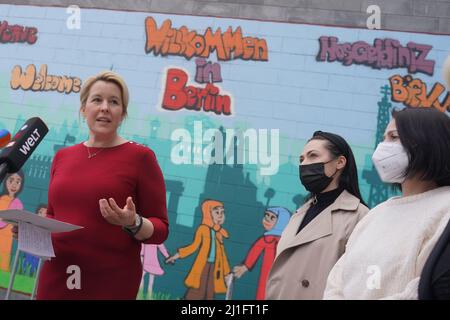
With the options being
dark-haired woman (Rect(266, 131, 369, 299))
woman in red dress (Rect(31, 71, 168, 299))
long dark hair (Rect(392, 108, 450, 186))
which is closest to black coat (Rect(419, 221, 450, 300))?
long dark hair (Rect(392, 108, 450, 186))

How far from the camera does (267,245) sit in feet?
14.1

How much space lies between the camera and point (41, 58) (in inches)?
196

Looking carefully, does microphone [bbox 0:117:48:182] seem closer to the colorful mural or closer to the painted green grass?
the colorful mural

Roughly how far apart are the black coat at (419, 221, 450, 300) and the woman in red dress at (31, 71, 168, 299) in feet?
3.17

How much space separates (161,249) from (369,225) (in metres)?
3.08

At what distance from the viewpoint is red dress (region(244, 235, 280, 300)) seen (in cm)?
423

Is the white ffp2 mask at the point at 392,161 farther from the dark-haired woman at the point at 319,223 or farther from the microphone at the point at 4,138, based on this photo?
the microphone at the point at 4,138

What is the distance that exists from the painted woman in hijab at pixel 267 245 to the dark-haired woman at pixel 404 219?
2.70 meters

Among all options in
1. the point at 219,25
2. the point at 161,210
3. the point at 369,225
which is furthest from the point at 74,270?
the point at 219,25

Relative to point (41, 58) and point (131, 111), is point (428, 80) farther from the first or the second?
point (41, 58)


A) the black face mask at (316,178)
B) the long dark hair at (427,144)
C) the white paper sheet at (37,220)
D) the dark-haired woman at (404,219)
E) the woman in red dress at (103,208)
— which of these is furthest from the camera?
the black face mask at (316,178)

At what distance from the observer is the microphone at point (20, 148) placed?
165 cm

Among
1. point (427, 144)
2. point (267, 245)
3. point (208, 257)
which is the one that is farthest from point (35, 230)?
point (267, 245)

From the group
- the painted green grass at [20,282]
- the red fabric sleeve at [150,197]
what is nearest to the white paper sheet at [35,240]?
the red fabric sleeve at [150,197]
